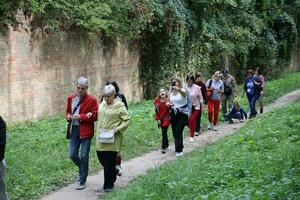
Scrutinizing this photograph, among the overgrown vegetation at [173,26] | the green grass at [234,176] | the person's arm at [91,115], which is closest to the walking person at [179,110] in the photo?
the green grass at [234,176]

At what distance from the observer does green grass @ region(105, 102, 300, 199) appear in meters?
6.76

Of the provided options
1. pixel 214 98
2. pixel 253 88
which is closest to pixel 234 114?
pixel 253 88

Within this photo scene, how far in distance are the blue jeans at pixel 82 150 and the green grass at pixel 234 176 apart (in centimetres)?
75

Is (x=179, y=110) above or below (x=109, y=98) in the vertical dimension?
below

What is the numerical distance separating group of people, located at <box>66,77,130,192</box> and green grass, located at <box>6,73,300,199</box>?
80cm

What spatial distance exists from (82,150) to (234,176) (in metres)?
2.73

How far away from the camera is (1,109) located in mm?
15055

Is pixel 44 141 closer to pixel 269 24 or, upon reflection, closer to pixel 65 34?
pixel 65 34

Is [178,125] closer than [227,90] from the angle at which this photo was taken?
Yes

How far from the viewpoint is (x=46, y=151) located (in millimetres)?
11938

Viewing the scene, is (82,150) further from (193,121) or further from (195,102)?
(195,102)

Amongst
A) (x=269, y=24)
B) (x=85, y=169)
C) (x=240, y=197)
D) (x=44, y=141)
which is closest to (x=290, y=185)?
(x=240, y=197)

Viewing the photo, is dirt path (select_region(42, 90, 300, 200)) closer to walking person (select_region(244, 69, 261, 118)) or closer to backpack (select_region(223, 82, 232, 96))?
backpack (select_region(223, 82, 232, 96))

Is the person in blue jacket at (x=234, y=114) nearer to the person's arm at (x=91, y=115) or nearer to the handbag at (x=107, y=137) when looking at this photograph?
the person's arm at (x=91, y=115)
